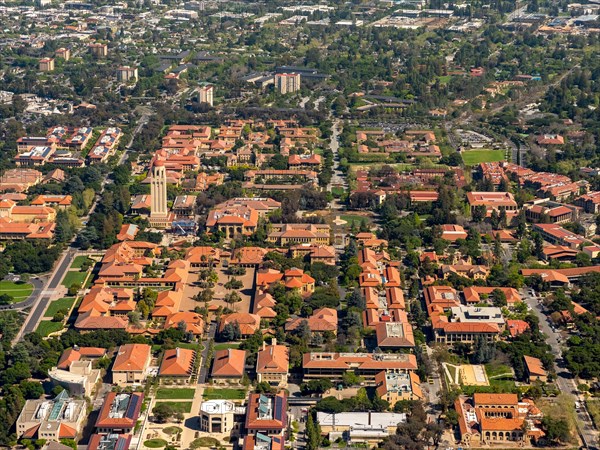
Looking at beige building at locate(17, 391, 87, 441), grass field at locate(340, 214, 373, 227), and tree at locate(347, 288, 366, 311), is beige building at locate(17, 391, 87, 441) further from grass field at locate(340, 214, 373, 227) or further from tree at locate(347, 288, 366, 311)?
grass field at locate(340, 214, 373, 227)

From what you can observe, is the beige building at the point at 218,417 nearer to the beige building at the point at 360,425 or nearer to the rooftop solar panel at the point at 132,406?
the rooftop solar panel at the point at 132,406

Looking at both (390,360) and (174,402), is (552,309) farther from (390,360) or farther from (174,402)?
(174,402)

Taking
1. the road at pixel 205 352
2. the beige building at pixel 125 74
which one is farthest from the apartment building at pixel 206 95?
the road at pixel 205 352

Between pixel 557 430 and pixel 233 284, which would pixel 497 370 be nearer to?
pixel 557 430

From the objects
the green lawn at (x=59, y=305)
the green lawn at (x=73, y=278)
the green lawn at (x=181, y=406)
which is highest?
the green lawn at (x=181, y=406)

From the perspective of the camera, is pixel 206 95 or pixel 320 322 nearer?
pixel 320 322

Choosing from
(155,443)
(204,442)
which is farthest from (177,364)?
(204,442)
